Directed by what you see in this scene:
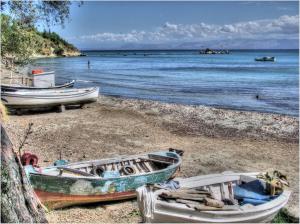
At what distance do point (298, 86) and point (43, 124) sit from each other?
3602cm

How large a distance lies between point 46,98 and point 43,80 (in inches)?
234

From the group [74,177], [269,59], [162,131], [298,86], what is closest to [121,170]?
[74,177]

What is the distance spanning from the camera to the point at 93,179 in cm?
1252

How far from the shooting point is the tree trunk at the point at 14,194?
6941 mm

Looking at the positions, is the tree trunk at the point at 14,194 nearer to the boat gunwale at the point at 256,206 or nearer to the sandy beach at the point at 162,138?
the boat gunwale at the point at 256,206

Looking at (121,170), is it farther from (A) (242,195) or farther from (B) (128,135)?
(B) (128,135)

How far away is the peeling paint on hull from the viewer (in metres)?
12.2

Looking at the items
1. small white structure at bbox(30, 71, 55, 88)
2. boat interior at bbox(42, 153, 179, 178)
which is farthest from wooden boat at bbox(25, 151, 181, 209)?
small white structure at bbox(30, 71, 55, 88)

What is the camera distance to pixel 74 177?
40.4ft

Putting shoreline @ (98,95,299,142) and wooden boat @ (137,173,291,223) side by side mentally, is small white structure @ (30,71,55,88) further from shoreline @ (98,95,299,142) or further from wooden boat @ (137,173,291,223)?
wooden boat @ (137,173,291,223)

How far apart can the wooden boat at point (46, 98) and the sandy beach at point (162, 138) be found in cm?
69

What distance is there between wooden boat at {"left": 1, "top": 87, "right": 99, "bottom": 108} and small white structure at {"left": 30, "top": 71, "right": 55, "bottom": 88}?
395 centimetres

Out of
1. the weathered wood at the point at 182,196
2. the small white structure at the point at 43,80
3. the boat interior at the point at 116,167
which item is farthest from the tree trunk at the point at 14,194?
the small white structure at the point at 43,80

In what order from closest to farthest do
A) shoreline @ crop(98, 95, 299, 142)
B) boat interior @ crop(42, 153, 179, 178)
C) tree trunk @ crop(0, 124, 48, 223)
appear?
1. tree trunk @ crop(0, 124, 48, 223)
2. boat interior @ crop(42, 153, 179, 178)
3. shoreline @ crop(98, 95, 299, 142)
